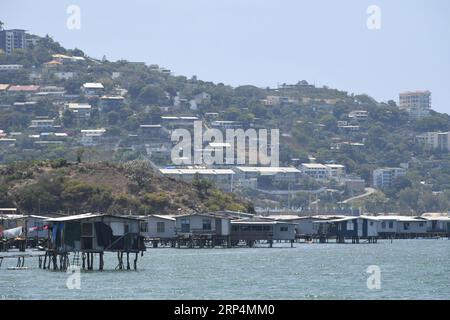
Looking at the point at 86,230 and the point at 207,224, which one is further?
the point at 207,224

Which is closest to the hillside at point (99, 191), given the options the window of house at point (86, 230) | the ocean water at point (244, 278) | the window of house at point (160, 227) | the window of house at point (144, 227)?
the window of house at point (160, 227)

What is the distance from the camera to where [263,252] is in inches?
5187

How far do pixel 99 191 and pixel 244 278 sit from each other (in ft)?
284

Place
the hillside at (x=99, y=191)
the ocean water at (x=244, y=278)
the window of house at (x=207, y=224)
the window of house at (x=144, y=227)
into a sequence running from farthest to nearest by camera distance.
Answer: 1. the hillside at (x=99, y=191)
2. the window of house at (x=207, y=224)
3. the window of house at (x=144, y=227)
4. the ocean water at (x=244, y=278)

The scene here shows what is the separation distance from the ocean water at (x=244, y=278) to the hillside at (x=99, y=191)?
154 feet

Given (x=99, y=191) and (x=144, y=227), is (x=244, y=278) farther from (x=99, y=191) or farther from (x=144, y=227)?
(x=99, y=191)

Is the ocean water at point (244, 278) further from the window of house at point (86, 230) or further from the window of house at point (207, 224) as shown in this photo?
the window of house at point (207, 224)

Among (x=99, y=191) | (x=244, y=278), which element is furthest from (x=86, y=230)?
(x=99, y=191)

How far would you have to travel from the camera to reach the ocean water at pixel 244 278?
77.3 m

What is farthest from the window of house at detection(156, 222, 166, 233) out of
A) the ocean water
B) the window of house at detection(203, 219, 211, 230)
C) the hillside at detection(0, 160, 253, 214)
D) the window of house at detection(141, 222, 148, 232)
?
the hillside at detection(0, 160, 253, 214)

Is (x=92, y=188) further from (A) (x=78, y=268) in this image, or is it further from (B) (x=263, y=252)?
(A) (x=78, y=268)

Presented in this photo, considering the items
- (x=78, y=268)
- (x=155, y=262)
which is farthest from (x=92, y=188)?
(x=78, y=268)

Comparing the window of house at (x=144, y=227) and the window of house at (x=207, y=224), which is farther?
the window of house at (x=207, y=224)

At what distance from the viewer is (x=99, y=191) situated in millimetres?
174875
